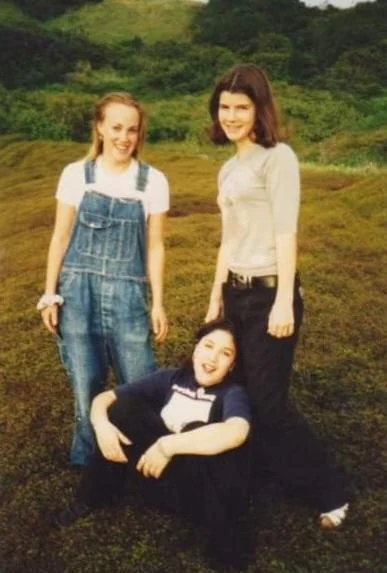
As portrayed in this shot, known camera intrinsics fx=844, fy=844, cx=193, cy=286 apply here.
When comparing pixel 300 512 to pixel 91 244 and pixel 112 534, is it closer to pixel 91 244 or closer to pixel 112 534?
pixel 112 534

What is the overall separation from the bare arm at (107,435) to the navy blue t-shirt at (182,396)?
8 cm

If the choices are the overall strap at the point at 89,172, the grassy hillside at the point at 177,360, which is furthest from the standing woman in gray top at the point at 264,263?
the overall strap at the point at 89,172

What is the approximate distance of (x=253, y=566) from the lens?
3049mm

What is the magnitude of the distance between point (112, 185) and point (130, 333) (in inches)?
23.0

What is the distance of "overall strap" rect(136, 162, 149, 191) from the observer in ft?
10.6

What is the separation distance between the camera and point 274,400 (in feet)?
10.0

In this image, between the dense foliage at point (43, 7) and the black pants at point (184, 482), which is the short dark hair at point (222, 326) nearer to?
the black pants at point (184, 482)

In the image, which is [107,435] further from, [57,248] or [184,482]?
[57,248]

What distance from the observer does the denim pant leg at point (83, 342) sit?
129 inches

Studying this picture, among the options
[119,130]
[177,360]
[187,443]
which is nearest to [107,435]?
[187,443]

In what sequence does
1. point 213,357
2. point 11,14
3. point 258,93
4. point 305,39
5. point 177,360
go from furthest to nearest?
point 11,14, point 305,39, point 177,360, point 213,357, point 258,93

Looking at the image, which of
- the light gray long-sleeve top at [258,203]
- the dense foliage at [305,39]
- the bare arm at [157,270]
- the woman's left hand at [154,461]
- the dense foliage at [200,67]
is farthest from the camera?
the dense foliage at [200,67]

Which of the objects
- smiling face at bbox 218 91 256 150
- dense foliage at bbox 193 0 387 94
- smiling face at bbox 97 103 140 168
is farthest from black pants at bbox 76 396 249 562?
dense foliage at bbox 193 0 387 94

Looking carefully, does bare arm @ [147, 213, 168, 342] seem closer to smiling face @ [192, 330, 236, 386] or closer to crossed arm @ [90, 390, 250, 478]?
smiling face @ [192, 330, 236, 386]
